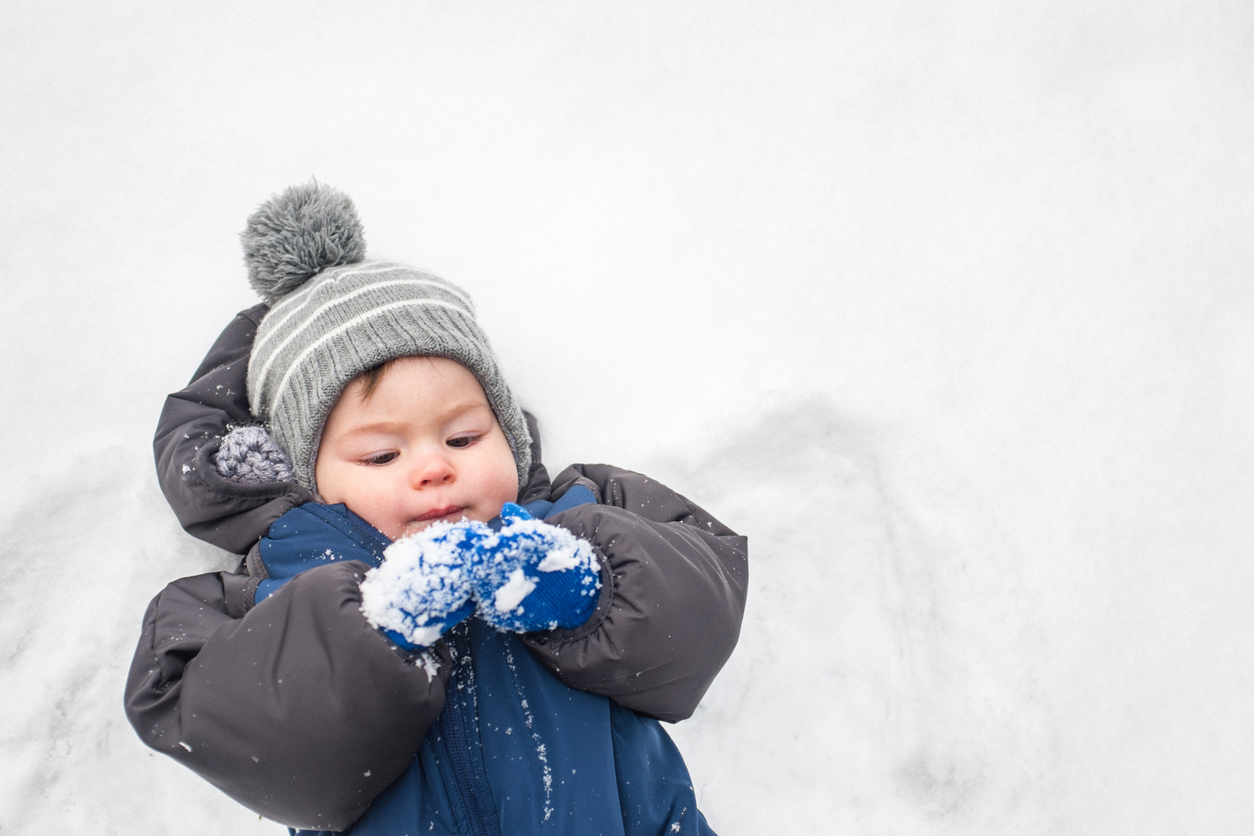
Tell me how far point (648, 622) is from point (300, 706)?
0.62 m

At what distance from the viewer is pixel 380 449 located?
1634 millimetres

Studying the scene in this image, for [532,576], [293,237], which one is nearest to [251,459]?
[293,237]

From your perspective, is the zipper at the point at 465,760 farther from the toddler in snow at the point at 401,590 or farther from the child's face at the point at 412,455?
the child's face at the point at 412,455

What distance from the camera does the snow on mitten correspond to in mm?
1310

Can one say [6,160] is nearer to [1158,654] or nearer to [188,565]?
[188,565]

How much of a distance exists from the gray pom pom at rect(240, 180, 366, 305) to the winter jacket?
419 millimetres

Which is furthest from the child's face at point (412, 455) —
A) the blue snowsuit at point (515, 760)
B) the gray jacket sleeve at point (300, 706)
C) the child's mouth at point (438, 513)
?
the gray jacket sleeve at point (300, 706)

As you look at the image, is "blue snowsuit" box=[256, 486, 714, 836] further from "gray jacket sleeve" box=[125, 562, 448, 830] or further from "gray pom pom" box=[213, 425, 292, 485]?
"gray pom pom" box=[213, 425, 292, 485]

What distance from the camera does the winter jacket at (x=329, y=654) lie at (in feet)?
4.25

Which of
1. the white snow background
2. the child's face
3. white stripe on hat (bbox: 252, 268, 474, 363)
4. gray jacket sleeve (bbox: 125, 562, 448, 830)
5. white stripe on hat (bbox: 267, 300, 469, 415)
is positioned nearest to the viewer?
gray jacket sleeve (bbox: 125, 562, 448, 830)

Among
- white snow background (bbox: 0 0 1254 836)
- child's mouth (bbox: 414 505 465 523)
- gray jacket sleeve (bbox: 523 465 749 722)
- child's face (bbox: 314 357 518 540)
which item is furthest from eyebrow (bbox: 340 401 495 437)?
white snow background (bbox: 0 0 1254 836)

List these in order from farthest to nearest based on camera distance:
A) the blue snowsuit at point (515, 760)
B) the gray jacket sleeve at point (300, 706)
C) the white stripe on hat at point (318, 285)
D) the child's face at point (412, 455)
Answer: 1. the white stripe on hat at point (318, 285)
2. the child's face at point (412, 455)
3. the blue snowsuit at point (515, 760)
4. the gray jacket sleeve at point (300, 706)

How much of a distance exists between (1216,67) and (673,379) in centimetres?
205

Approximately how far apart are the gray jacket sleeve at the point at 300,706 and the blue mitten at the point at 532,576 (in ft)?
0.59
